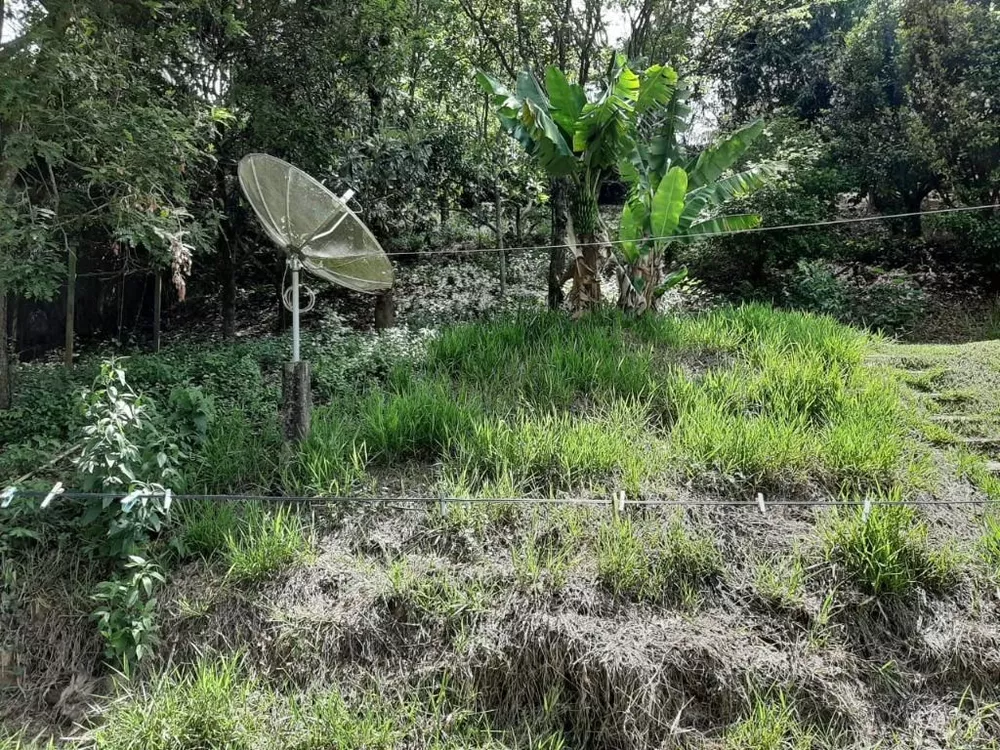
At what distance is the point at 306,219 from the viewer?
144 inches

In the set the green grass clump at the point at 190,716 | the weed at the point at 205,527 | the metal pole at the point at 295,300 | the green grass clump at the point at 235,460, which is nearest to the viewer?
the green grass clump at the point at 190,716

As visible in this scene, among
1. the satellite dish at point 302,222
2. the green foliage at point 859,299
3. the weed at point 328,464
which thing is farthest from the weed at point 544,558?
the green foliage at point 859,299

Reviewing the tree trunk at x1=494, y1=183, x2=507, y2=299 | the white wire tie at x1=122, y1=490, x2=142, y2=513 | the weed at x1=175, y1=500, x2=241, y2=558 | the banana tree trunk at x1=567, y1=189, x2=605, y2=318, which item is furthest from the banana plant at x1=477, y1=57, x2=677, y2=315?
the white wire tie at x1=122, y1=490, x2=142, y2=513

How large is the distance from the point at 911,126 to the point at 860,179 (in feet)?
3.02

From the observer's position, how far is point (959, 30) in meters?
8.12

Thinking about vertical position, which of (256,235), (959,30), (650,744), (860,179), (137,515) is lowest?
(650,744)

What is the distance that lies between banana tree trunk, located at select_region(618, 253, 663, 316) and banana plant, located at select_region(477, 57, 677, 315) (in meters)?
0.24

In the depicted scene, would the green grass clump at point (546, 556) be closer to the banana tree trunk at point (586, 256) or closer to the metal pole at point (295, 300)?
the metal pole at point (295, 300)

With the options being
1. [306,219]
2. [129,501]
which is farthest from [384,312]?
[129,501]

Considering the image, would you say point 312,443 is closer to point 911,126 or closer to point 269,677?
point 269,677

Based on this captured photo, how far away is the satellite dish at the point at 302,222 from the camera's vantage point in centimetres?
358

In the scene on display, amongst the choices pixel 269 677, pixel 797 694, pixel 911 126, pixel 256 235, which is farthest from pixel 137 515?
pixel 911 126

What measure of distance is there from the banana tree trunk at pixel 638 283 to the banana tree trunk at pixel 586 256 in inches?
9.4

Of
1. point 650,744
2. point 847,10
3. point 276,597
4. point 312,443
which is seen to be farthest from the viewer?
point 847,10
